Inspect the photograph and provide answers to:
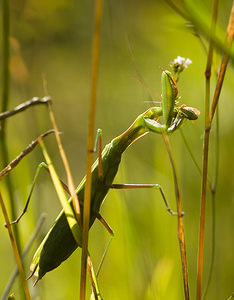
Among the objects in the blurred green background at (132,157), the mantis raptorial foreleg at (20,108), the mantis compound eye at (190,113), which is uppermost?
the mantis raptorial foreleg at (20,108)

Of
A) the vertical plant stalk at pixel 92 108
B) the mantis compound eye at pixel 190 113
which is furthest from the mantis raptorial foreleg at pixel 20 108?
the mantis compound eye at pixel 190 113

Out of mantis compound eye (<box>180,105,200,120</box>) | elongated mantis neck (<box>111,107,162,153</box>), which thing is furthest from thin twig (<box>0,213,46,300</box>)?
mantis compound eye (<box>180,105,200,120</box>)

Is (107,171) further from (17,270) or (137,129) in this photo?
(17,270)

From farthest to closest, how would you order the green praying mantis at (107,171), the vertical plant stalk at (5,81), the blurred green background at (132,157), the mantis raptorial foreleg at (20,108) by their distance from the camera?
the blurred green background at (132,157)
the vertical plant stalk at (5,81)
the green praying mantis at (107,171)
the mantis raptorial foreleg at (20,108)

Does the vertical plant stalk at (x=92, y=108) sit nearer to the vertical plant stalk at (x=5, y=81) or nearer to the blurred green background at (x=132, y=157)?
the blurred green background at (x=132, y=157)

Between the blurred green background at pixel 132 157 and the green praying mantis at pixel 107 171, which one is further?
the blurred green background at pixel 132 157

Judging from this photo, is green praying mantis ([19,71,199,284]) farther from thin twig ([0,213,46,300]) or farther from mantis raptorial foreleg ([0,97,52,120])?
mantis raptorial foreleg ([0,97,52,120])

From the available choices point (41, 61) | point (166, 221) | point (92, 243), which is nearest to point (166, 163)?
point (166, 221)

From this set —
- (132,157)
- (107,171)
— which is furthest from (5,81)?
(132,157)
